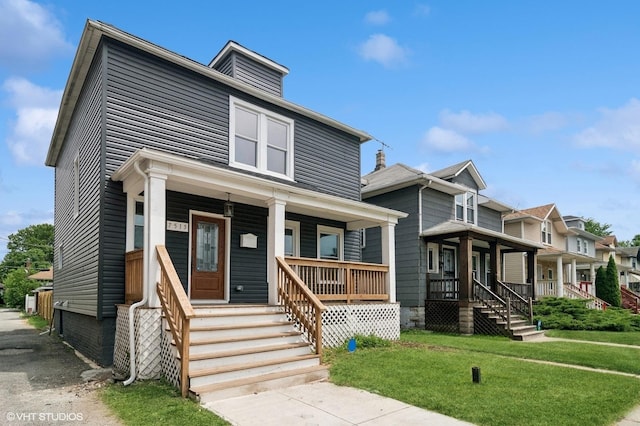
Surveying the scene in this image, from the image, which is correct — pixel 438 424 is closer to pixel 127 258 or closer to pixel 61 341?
pixel 127 258

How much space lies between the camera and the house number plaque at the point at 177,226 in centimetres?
922

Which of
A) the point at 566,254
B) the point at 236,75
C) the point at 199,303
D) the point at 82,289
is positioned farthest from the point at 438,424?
the point at 566,254

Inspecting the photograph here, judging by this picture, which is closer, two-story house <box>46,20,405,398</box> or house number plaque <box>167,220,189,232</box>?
two-story house <box>46,20,405,398</box>

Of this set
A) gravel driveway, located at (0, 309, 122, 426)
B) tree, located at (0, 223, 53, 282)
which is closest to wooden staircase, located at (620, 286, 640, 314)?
gravel driveway, located at (0, 309, 122, 426)

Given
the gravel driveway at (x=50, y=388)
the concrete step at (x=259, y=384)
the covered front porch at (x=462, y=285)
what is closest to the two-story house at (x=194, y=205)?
the concrete step at (x=259, y=384)

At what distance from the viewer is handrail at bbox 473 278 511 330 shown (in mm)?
13345

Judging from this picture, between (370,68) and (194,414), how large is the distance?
15.6 m

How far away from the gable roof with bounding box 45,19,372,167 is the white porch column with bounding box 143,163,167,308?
3.55m

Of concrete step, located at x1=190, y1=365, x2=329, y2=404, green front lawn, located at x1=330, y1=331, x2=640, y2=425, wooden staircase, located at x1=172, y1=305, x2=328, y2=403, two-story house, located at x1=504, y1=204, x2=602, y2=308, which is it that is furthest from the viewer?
two-story house, located at x1=504, y1=204, x2=602, y2=308

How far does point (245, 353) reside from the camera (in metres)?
6.48

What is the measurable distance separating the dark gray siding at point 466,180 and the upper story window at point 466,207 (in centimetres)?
41

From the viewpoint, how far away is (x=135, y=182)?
7938 mm

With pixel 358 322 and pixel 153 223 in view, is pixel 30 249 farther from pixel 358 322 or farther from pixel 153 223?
pixel 153 223

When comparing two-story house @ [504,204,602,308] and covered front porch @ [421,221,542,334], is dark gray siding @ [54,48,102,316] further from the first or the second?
two-story house @ [504,204,602,308]
